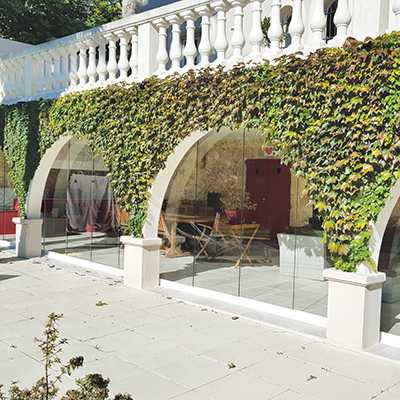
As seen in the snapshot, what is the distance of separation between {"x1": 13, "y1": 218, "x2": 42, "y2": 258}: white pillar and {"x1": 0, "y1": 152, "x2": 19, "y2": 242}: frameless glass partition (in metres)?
1.83

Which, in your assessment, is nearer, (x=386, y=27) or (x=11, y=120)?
(x=386, y=27)

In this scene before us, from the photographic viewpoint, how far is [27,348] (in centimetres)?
457

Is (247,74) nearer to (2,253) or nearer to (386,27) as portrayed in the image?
(386,27)

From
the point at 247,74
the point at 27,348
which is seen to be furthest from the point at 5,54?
the point at 27,348

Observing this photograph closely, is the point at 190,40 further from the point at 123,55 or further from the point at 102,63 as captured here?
the point at 102,63

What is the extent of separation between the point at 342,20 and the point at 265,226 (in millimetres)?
3619

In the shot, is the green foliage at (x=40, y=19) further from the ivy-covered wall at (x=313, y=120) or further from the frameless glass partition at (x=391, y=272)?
the frameless glass partition at (x=391, y=272)

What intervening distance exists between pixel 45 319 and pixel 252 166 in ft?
12.7

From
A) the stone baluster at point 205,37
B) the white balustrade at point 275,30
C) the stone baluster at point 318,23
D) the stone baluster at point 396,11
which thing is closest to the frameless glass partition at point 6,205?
the stone baluster at point 205,37

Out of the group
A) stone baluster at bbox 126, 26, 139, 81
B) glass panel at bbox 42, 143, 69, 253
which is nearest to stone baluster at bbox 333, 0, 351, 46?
stone baluster at bbox 126, 26, 139, 81

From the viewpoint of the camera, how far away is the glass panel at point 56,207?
948 cm

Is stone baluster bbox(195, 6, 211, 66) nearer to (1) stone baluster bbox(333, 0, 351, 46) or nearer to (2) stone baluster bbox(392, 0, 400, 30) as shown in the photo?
(1) stone baluster bbox(333, 0, 351, 46)

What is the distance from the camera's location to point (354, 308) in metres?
4.68

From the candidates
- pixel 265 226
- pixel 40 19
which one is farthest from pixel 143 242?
pixel 40 19
